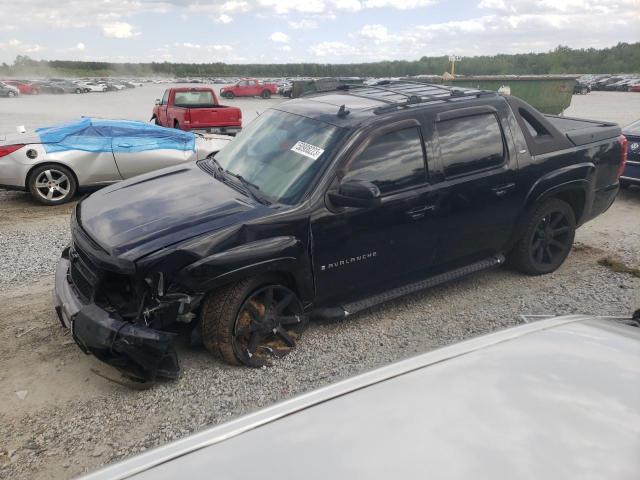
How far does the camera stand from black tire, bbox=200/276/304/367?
3.49 meters

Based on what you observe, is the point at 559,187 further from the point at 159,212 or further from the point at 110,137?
the point at 110,137

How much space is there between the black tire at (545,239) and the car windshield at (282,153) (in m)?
2.26

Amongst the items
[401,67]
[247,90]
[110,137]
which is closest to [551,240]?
[110,137]

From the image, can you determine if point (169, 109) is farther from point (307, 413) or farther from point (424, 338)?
point (307, 413)

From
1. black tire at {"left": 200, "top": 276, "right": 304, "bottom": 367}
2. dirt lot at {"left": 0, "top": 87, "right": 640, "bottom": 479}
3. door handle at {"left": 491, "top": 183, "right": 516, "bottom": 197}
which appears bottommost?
dirt lot at {"left": 0, "top": 87, "right": 640, "bottom": 479}

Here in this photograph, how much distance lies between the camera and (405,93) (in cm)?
461

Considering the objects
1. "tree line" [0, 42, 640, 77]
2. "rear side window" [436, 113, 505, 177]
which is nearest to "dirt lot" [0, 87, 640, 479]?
"rear side window" [436, 113, 505, 177]

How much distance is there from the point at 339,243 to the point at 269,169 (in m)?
0.84

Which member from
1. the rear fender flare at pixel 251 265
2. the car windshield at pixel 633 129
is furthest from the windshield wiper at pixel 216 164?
the car windshield at pixel 633 129

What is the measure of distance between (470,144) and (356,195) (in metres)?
1.36

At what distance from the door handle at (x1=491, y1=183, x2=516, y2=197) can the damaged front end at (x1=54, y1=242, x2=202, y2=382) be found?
8.75 ft

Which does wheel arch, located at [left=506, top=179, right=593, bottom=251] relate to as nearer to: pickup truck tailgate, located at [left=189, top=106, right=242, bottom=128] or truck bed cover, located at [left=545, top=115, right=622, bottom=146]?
truck bed cover, located at [left=545, top=115, right=622, bottom=146]

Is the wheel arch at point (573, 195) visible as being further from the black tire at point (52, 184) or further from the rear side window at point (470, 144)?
the black tire at point (52, 184)

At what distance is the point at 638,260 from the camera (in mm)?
5824
